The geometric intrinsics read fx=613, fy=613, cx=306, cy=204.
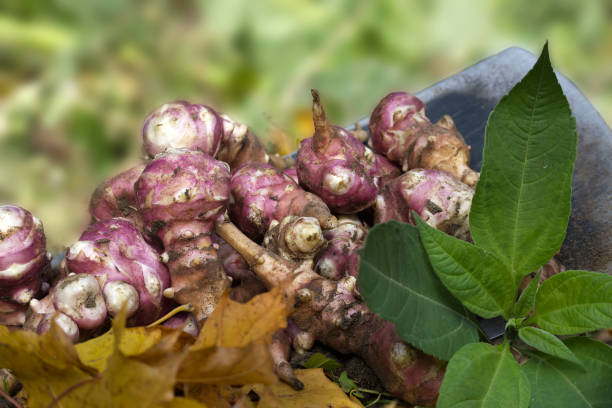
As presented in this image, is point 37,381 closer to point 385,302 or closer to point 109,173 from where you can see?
point 385,302

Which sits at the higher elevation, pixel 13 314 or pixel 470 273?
pixel 470 273

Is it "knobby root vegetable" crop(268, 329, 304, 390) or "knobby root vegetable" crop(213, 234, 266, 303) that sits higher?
"knobby root vegetable" crop(213, 234, 266, 303)

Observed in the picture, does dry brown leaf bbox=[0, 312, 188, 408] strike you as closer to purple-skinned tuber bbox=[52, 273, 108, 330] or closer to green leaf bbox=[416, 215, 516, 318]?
purple-skinned tuber bbox=[52, 273, 108, 330]

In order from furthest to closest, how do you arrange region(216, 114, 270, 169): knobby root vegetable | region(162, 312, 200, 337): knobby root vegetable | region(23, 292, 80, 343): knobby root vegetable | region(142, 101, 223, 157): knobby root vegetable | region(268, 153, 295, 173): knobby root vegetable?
region(268, 153, 295, 173): knobby root vegetable → region(216, 114, 270, 169): knobby root vegetable → region(142, 101, 223, 157): knobby root vegetable → region(162, 312, 200, 337): knobby root vegetable → region(23, 292, 80, 343): knobby root vegetable

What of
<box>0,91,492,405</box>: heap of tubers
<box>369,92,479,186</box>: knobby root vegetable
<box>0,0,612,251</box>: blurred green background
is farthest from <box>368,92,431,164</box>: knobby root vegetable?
<box>0,0,612,251</box>: blurred green background

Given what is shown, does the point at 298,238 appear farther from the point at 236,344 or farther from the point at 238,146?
the point at 238,146

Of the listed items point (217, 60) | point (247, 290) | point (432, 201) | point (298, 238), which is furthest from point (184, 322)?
point (217, 60)
